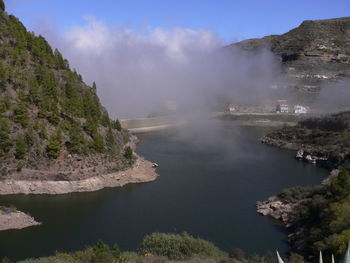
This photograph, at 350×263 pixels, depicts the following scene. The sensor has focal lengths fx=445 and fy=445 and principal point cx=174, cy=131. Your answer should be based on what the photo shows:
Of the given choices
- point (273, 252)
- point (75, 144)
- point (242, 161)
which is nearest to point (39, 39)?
point (75, 144)

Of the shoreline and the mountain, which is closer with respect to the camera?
the shoreline

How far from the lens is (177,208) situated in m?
28.1

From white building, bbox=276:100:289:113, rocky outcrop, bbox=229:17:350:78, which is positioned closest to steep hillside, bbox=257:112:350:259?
white building, bbox=276:100:289:113

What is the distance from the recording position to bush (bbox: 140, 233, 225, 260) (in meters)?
18.2

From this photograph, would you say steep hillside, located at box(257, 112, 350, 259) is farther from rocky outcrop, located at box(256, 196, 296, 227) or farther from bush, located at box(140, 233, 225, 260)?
bush, located at box(140, 233, 225, 260)

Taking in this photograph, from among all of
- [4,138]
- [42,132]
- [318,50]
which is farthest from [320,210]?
[318,50]

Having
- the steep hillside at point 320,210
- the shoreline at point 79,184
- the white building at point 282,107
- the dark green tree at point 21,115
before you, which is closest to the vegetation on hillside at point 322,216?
the steep hillside at point 320,210

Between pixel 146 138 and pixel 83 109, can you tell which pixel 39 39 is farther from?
pixel 146 138

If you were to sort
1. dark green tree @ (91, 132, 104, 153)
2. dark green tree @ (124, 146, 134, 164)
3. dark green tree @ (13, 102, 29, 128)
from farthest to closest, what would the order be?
dark green tree @ (124, 146, 134, 164) → dark green tree @ (91, 132, 104, 153) → dark green tree @ (13, 102, 29, 128)

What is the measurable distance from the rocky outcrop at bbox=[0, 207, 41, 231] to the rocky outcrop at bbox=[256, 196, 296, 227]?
13.8 metres

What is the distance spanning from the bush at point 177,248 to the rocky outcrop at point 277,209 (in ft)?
29.0

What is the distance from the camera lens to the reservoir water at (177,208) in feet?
74.8

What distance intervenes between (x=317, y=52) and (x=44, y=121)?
70.8 m

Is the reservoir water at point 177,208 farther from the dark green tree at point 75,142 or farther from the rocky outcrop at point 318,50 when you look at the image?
the rocky outcrop at point 318,50
